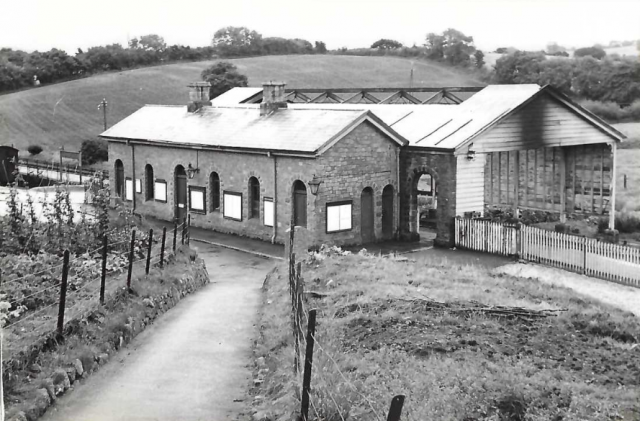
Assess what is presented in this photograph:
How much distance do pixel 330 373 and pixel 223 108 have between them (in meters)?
23.8

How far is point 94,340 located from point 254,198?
16.2 meters

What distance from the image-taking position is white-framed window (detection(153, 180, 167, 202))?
31.5 meters

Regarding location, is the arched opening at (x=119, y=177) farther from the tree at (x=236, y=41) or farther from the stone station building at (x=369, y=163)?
the tree at (x=236, y=41)

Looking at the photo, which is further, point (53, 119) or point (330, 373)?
point (53, 119)

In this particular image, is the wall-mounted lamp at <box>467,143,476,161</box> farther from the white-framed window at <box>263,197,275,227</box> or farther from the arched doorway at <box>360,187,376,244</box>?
the white-framed window at <box>263,197,275,227</box>

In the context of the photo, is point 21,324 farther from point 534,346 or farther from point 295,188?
point 295,188

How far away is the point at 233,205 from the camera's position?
27.9 meters

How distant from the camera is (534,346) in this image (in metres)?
11.1

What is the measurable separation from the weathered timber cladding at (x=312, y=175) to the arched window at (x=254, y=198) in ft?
0.51

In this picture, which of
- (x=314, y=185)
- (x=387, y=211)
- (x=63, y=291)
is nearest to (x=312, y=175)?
(x=314, y=185)

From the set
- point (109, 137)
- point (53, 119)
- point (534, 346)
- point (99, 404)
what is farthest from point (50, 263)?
point (53, 119)

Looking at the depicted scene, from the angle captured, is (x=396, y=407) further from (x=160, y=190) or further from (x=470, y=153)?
(x=160, y=190)

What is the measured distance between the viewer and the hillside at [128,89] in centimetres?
5859

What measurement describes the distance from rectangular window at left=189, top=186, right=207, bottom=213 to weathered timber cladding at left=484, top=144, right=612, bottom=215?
10.9 metres
